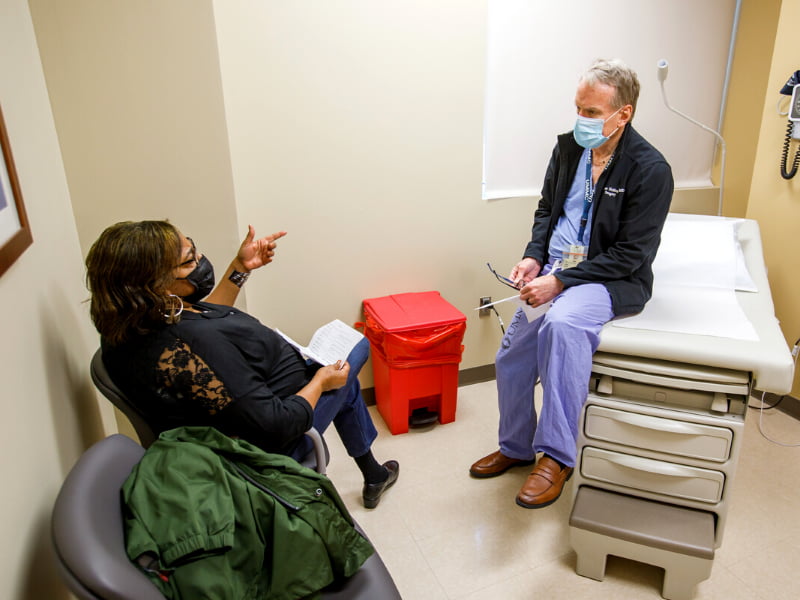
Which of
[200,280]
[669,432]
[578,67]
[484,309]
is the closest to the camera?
[200,280]

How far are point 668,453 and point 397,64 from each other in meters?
1.76

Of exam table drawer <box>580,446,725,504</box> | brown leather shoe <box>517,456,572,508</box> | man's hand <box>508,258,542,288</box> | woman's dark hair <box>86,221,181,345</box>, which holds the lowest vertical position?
brown leather shoe <box>517,456,572,508</box>

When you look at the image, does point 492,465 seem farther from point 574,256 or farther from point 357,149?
point 357,149

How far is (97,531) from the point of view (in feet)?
2.76

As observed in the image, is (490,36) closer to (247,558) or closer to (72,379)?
(72,379)

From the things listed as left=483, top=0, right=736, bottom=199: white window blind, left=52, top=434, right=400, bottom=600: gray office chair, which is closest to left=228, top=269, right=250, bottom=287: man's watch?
left=52, top=434, right=400, bottom=600: gray office chair

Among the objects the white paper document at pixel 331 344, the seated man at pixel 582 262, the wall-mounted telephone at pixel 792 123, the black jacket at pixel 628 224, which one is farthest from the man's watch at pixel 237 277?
the wall-mounted telephone at pixel 792 123

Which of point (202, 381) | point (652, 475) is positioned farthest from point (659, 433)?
point (202, 381)

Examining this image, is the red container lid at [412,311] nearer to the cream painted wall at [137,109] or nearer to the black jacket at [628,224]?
the black jacket at [628,224]

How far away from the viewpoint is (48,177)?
1561mm

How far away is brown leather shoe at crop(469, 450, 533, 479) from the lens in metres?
2.17

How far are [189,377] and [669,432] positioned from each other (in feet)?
4.25

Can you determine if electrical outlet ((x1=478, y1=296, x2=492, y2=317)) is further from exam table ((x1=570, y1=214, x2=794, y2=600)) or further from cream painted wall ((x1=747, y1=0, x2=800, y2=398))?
cream painted wall ((x1=747, y1=0, x2=800, y2=398))

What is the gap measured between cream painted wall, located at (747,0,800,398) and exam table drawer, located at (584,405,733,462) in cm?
133
